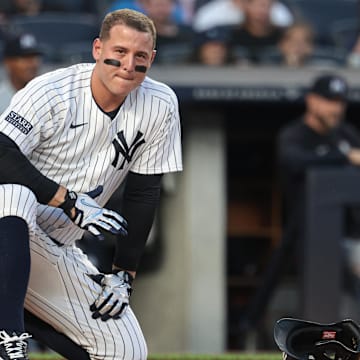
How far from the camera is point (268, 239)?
7258 millimetres

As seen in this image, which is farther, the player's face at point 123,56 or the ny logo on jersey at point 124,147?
the ny logo on jersey at point 124,147

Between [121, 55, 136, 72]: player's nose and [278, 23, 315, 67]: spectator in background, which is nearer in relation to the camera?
[121, 55, 136, 72]: player's nose

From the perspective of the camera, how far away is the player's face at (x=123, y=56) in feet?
10.3

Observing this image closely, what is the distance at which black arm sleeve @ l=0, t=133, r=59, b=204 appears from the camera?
3098 millimetres

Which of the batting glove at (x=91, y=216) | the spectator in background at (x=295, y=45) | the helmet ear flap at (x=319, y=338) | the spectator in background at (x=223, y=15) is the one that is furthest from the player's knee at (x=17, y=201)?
the spectator in background at (x=295, y=45)

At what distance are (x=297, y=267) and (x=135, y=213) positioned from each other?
3087 millimetres

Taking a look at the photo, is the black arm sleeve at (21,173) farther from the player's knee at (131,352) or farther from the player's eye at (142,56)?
the player's knee at (131,352)

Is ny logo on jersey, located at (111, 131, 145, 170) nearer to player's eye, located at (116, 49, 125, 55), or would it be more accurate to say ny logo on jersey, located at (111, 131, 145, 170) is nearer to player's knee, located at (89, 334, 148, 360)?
player's eye, located at (116, 49, 125, 55)

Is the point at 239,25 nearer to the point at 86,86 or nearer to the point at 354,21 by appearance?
the point at 354,21

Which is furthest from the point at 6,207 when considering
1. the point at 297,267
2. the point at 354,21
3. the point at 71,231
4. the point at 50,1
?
the point at 354,21

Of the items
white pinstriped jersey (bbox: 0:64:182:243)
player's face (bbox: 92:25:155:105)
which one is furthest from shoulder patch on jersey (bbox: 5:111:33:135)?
player's face (bbox: 92:25:155:105)

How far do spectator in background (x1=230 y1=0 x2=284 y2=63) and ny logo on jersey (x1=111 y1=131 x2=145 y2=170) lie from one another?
335 centimetres

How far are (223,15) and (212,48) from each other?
0.29 meters

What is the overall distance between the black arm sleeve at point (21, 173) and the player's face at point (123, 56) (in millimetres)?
326
